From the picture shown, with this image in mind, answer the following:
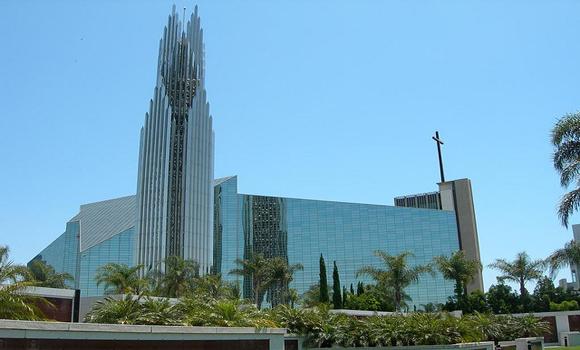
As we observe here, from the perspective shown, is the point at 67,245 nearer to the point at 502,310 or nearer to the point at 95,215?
the point at 95,215

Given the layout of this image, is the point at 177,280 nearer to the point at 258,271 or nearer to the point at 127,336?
the point at 258,271

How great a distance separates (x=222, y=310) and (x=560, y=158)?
16.1 meters

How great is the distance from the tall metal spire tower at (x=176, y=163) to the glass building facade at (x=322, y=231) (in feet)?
42.9

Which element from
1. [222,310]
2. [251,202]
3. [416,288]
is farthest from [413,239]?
[222,310]

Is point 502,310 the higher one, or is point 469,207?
point 469,207

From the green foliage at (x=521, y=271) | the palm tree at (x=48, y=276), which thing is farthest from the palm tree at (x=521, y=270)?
the palm tree at (x=48, y=276)

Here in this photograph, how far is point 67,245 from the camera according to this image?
106 m

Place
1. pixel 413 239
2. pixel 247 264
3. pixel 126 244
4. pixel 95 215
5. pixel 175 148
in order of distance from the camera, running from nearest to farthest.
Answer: pixel 247 264, pixel 175 148, pixel 126 244, pixel 413 239, pixel 95 215

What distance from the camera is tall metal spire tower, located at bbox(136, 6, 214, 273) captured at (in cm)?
8269

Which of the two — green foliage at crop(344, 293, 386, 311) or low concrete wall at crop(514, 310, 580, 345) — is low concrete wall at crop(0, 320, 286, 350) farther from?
low concrete wall at crop(514, 310, 580, 345)

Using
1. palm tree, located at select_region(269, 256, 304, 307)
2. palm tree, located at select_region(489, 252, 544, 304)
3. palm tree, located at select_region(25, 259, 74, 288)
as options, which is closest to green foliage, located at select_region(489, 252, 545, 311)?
palm tree, located at select_region(489, 252, 544, 304)

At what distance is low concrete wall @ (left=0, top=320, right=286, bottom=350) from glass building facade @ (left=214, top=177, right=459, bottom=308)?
80369 millimetres

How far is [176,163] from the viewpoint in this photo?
84438mm

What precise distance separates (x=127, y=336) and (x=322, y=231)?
86.9 m
